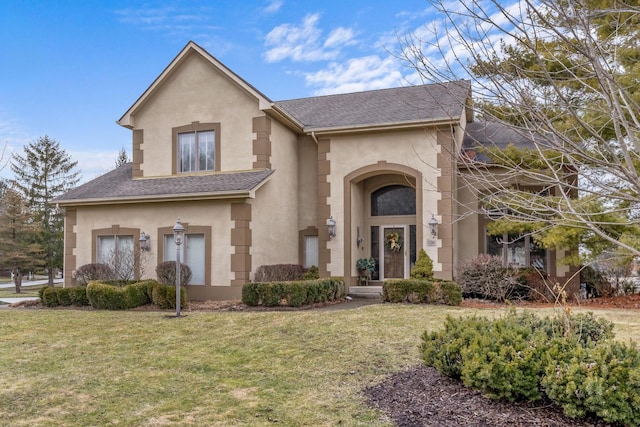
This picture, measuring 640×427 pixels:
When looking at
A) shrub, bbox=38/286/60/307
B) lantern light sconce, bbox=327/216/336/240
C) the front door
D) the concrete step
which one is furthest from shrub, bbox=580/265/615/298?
shrub, bbox=38/286/60/307

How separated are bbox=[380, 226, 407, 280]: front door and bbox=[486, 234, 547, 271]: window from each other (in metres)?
3.03

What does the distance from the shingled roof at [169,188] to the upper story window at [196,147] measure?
0.46 meters

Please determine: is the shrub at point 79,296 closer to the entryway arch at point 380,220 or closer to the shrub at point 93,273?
the shrub at point 93,273

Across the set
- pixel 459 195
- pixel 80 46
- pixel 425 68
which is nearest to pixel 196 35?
pixel 80 46

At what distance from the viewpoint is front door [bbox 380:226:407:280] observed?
17297 millimetres

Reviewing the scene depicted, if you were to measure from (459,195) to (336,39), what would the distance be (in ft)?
27.5

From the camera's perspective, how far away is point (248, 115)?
16156mm

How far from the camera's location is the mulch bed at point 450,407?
457 cm

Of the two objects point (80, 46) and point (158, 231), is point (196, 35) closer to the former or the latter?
point (80, 46)

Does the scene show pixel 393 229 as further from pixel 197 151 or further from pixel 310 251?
pixel 197 151

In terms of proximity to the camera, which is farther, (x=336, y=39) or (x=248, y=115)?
(x=248, y=115)

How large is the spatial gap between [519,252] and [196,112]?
1216cm

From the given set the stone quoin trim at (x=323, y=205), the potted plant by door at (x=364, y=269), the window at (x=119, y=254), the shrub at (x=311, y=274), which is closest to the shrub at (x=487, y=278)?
the potted plant by door at (x=364, y=269)

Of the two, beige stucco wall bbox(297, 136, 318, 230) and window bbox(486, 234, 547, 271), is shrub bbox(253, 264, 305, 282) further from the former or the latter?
window bbox(486, 234, 547, 271)
